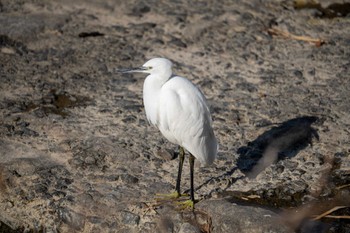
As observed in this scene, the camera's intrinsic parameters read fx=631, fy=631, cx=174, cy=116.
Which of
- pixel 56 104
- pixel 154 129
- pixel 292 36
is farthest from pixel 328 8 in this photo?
pixel 56 104

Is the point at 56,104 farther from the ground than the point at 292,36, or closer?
closer

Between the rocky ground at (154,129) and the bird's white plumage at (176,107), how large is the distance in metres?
0.49

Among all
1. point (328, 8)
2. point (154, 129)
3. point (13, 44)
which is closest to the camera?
point (154, 129)

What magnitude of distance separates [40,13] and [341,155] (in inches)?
154

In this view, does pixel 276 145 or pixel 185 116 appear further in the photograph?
pixel 276 145

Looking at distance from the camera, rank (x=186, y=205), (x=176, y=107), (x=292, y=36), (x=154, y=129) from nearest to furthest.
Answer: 1. (x=176, y=107)
2. (x=186, y=205)
3. (x=154, y=129)
4. (x=292, y=36)

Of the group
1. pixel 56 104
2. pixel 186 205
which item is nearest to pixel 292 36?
pixel 56 104

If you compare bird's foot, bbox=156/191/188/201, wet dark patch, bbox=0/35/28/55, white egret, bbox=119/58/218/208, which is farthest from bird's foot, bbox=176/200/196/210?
wet dark patch, bbox=0/35/28/55

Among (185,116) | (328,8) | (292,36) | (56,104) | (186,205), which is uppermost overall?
(185,116)

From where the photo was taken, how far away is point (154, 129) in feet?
17.8

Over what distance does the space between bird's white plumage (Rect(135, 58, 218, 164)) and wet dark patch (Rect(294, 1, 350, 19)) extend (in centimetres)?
373

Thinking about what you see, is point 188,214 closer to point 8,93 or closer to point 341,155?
point 341,155

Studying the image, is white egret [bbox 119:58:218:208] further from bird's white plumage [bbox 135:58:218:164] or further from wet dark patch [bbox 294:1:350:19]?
wet dark patch [bbox 294:1:350:19]

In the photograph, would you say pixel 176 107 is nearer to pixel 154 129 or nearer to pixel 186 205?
pixel 186 205
